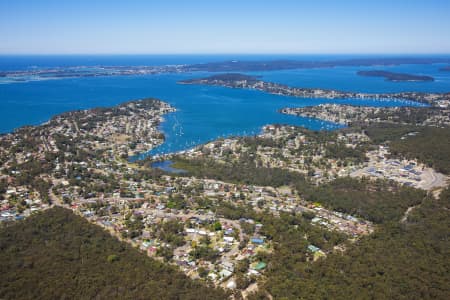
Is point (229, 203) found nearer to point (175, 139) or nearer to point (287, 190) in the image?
point (287, 190)

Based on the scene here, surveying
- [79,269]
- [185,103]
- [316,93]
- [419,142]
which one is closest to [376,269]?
[79,269]

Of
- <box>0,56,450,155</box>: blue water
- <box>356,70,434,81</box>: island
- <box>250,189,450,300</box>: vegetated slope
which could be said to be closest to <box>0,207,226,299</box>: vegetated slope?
<box>250,189,450,300</box>: vegetated slope

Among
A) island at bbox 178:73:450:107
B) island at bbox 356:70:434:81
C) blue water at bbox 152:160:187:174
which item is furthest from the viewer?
island at bbox 356:70:434:81

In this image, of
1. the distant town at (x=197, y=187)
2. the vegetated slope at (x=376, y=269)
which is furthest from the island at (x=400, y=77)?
the vegetated slope at (x=376, y=269)

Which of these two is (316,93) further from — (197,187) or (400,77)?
(197,187)

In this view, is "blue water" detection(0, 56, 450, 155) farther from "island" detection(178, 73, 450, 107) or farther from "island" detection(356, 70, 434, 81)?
"island" detection(178, 73, 450, 107)

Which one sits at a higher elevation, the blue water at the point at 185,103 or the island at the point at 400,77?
the island at the point at 400,77

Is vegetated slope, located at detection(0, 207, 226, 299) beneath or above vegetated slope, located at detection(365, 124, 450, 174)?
beneath

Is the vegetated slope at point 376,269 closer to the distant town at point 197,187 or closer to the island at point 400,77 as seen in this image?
the distant town at point 197,187
